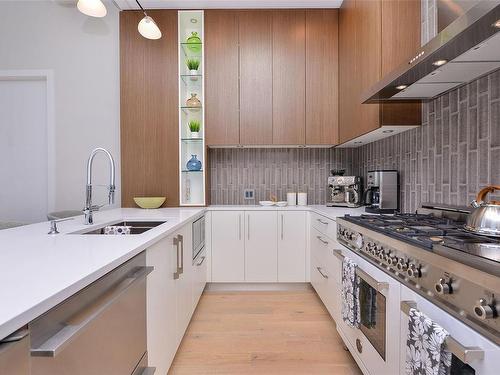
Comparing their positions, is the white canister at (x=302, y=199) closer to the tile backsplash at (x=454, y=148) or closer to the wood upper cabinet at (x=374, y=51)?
the wood upper cabinet at (x=374, y=51)

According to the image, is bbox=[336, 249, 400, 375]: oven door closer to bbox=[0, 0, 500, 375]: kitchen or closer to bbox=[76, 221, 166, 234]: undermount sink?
bbox=[0, 0, 500, 375]: kitchen

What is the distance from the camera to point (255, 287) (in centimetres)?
312

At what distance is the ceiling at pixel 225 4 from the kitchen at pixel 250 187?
0.06 ft

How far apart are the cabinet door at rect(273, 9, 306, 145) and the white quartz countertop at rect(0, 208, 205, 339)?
1987 mm

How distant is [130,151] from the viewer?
10.4ft

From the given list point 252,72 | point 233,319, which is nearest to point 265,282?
point 233,319

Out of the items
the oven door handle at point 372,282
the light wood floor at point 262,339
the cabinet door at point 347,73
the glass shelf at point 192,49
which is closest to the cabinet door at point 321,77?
the cabinet door at point 347,73

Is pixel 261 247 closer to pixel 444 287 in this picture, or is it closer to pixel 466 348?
pixel 444 287

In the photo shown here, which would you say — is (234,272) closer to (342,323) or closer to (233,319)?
(233,319)

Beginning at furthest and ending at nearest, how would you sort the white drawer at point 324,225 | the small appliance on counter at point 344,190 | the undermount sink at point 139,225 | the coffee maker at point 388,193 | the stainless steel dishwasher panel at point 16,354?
the small appliance on counter at point 344,190
the coffee maker at point 388,193
the white drawer at point 324,225
the undermount sink at point 139,225
the stainless steel dishwasher panel at point 16,354

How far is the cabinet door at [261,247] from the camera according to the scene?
3.06 m

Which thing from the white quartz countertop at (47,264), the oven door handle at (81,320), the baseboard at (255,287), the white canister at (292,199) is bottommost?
the baseboard at (255,287)

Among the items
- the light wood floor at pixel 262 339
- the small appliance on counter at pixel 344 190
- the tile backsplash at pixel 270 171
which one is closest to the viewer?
the light wood floor at pixel 262 339

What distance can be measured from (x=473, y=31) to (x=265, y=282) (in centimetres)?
259
